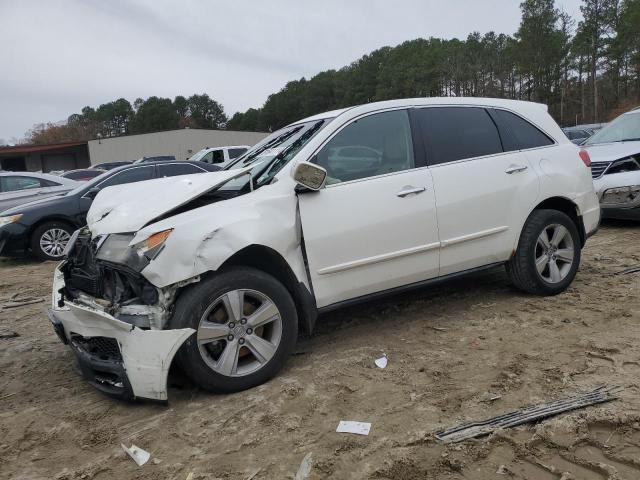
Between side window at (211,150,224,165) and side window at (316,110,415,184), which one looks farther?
side window at (211,150,224,165)

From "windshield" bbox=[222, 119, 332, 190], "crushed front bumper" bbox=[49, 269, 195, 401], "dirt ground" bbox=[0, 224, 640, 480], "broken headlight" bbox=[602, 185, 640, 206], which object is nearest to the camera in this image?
"dirt ground" bbox=[0, 224, 640, 480]

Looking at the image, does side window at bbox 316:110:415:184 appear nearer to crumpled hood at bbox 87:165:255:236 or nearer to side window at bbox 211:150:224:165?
crumpled hood at bbox 87:165:255:236

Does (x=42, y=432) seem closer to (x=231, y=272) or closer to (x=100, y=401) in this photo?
(x=100, y=401)

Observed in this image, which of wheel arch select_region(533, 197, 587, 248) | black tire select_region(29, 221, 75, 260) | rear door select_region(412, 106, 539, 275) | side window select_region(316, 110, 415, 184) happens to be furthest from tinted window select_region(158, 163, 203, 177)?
wheel arch select_region(533, 197, 587, 248)

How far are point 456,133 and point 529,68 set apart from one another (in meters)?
59.4

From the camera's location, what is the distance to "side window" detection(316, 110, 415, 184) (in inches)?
145

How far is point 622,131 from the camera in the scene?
8367 mm

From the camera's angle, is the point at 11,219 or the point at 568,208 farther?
Result: the point at 11,219

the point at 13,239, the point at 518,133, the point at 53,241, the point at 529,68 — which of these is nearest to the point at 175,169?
the point at 53,241

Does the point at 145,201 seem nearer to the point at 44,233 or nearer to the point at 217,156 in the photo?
the point at 44,233

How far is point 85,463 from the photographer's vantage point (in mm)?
2643

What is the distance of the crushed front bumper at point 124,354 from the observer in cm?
291

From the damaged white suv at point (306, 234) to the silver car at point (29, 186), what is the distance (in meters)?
7.66

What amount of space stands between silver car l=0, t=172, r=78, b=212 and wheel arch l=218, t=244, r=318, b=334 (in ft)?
29.0
